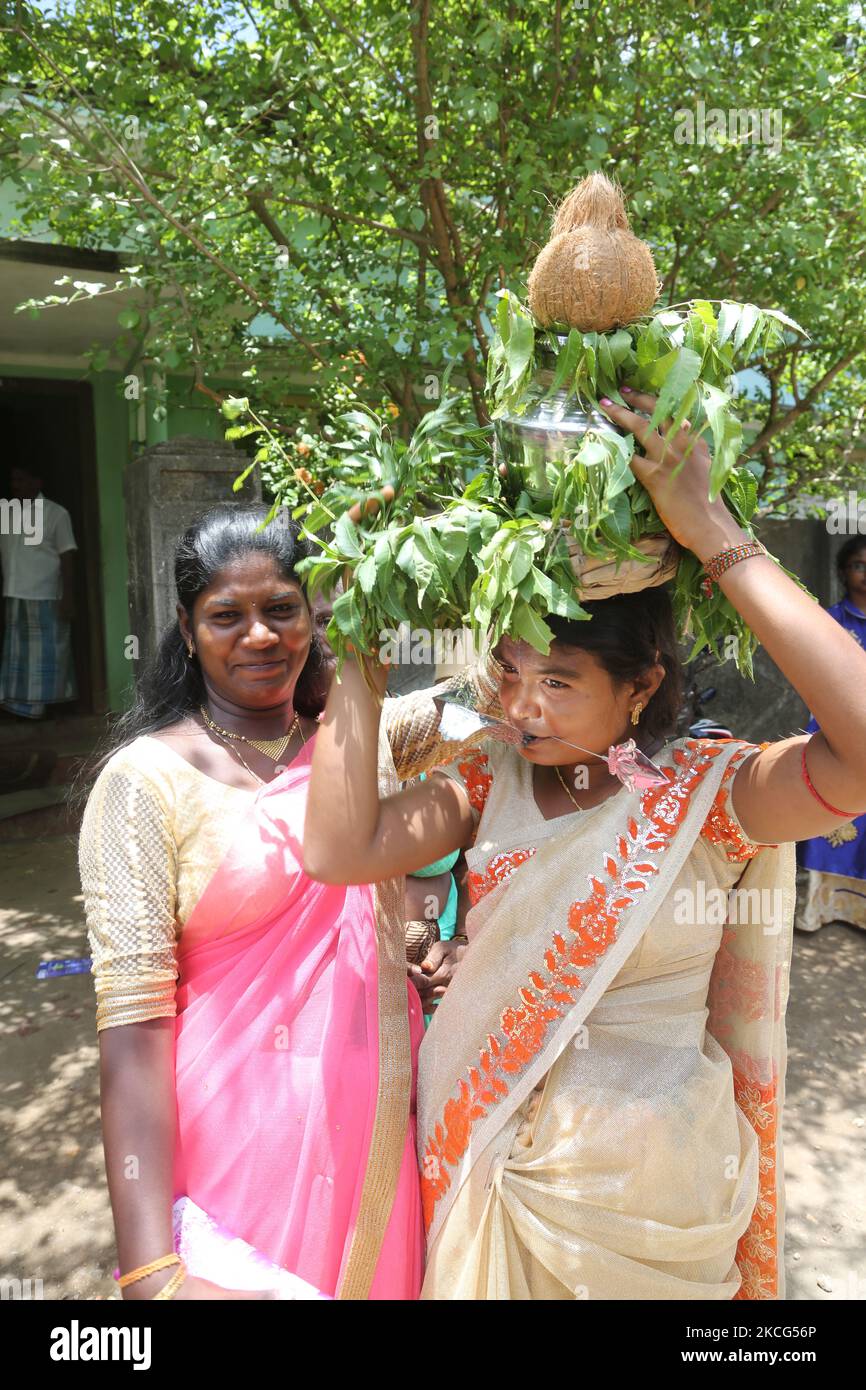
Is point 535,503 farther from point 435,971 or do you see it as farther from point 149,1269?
point 435,971

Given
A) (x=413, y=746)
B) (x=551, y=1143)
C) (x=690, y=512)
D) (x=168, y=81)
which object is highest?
(x=168, y=81)

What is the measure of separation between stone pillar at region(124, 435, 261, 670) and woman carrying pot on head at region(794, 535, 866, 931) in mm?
3465

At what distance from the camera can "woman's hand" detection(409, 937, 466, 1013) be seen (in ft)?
9.39

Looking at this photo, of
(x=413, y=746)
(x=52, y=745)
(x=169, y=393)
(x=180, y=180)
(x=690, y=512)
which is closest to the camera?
(x=690, y=512)

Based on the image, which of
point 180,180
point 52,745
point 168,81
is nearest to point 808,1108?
point 180,180

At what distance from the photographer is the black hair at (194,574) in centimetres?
205

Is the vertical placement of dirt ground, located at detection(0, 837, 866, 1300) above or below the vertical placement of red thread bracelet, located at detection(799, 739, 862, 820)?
below

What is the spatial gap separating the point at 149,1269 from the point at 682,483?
57.7 inches

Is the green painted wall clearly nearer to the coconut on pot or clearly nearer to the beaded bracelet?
the coconut on pot

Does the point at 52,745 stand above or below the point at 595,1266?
below

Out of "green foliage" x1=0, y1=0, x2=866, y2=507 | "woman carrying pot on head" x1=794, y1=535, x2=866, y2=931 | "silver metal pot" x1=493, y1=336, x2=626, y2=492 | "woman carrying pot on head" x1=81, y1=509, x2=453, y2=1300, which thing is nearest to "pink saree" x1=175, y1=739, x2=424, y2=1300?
"woman carrying pot on head" x1=81, y1=509, x2=453, y2=1300
